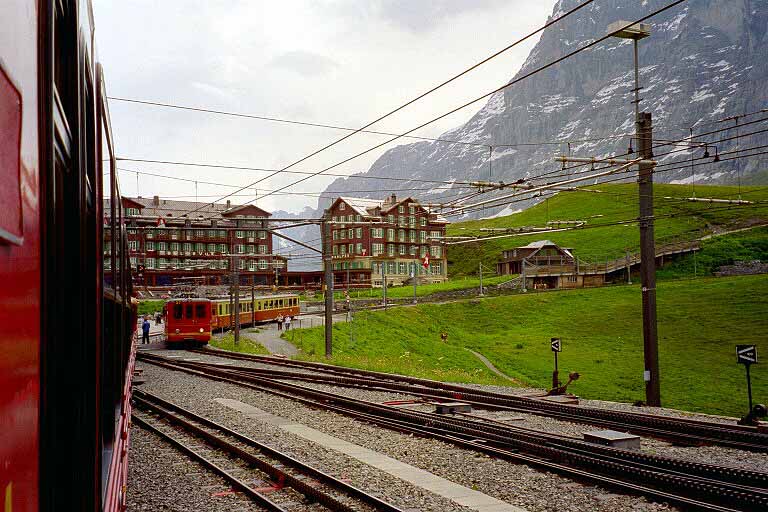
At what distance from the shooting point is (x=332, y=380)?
23641 millimetres

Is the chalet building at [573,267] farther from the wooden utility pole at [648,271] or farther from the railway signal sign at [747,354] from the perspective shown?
the railway signal sign at [747,354]

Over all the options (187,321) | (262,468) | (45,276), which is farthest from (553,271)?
(45,276)

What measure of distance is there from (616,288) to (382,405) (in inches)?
2291

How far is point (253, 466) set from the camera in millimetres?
12102

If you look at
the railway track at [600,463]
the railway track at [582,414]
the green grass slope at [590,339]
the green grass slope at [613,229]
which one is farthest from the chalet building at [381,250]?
Result: the railway track at [600,463]

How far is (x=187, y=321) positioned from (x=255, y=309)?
15.1 m

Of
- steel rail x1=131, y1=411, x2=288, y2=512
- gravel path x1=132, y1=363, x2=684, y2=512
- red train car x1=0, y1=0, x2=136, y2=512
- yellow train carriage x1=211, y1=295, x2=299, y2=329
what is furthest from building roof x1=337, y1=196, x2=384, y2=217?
red train car x1=0, y1=0, x2=136, y2=512

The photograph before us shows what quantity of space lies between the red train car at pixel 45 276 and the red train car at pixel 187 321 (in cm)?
4015

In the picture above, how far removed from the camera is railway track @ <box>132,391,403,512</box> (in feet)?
31.7

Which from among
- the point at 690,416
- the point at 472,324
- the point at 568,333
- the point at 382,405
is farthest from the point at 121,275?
the point at 472,324

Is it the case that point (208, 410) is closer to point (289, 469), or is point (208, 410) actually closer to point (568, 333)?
point (289, 469)

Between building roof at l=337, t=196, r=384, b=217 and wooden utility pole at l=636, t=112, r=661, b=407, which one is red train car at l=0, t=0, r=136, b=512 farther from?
building roof at l=337, t=196, r=384, b=217

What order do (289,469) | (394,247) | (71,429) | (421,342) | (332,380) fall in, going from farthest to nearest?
(394,247)
(421,342)
(332,380)
(289,469)
(71,429)

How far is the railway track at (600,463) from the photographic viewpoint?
29.6ft
